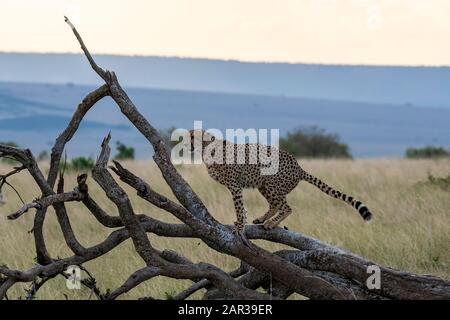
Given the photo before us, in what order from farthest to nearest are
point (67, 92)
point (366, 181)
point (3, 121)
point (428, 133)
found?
point (67, 92), point (3, 121), point (428, 133), point (366, 181)

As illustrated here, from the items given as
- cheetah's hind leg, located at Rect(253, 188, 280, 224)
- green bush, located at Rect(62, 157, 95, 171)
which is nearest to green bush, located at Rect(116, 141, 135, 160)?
green bush, located at Rect(62, 157, 95, 171)

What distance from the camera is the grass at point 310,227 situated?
850 centimetres

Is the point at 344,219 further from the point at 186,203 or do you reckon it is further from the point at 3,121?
the point at 3,121

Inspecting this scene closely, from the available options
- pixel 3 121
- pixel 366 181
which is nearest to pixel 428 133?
pixel 3 121

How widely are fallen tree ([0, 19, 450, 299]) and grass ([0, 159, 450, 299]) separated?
0.88 m

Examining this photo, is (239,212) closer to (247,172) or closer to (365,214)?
(247,172)

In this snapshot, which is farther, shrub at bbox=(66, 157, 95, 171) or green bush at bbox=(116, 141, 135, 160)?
green bush at bbox=(116, 141, 135, 160)

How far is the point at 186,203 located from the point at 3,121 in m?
130

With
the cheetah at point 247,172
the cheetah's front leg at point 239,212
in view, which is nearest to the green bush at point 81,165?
the cheetah at point 247,172

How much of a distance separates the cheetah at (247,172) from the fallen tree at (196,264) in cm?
15

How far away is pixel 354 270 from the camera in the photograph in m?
5.56

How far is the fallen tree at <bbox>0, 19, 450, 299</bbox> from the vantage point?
5316 mm

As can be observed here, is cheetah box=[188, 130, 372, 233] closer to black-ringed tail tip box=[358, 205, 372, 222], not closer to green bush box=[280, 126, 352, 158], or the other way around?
black-ringed tail tip box=[358, 205, 372, 222]

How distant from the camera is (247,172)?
18.5ft
